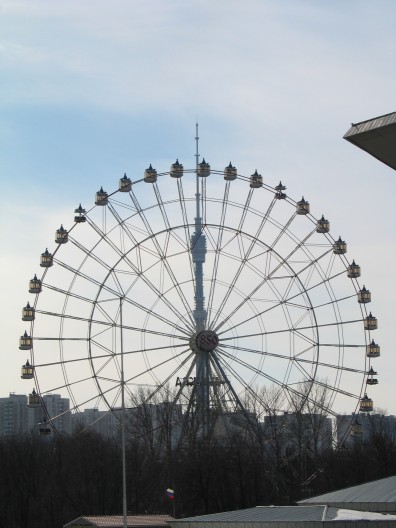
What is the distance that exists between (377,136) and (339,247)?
48543 mm

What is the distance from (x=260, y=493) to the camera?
283ft

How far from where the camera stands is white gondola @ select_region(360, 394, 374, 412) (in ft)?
247

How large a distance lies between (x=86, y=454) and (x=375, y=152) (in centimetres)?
7123

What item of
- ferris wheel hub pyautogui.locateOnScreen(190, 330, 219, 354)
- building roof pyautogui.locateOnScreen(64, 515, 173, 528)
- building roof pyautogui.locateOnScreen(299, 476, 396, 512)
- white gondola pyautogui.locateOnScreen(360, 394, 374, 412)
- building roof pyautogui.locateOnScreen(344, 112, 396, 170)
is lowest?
building roof pyautogui.locateOnScreen(299, 476, 396, 512)

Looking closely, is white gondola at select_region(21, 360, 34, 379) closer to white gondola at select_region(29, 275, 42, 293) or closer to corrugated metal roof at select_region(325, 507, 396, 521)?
white gondola at select_region(29, 275, 42, 293)

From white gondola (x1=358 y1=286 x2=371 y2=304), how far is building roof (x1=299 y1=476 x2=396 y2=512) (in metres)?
23.8

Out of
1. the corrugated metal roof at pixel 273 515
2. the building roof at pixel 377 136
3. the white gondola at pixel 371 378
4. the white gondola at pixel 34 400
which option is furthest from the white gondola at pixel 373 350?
the building roof at pixel 377 136

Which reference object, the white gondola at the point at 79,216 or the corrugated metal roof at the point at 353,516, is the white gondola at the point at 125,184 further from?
the corrugated metal roof at the point at 353,516

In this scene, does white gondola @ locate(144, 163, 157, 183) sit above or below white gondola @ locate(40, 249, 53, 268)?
above

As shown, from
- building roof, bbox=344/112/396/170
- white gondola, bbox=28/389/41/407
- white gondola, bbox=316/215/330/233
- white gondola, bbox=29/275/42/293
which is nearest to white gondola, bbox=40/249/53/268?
white gondola, bbox=29/275/42/293

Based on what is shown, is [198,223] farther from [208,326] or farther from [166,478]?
[166,478]

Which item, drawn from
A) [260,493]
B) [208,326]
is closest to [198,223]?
[208,326]

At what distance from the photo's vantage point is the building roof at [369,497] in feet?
158

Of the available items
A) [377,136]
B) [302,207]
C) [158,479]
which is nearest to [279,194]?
[302,207]
